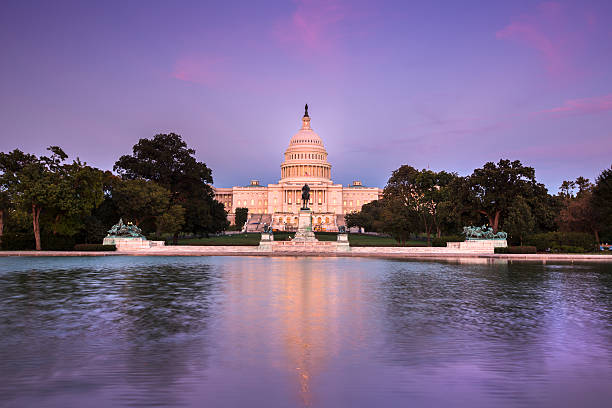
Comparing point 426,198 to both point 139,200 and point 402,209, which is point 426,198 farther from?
point 139,200

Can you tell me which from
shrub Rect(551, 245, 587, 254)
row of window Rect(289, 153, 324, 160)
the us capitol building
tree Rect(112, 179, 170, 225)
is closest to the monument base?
shrub Rect(551, 245, 587, 254)

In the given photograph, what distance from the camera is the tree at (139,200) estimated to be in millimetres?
51219

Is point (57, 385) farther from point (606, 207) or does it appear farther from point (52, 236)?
point (606, 207)

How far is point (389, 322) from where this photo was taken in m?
12.7

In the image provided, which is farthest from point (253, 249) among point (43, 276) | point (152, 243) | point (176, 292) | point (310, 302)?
point (310, 302)

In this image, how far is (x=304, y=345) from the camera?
34.2 ft

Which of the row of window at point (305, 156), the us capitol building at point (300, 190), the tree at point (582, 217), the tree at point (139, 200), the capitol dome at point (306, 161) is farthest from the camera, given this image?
the row of window at point (305, 156)

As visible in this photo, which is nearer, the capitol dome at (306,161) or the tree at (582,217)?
the tree at (582,217)

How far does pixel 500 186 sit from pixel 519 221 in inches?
202

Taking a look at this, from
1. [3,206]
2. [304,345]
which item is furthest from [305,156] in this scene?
[304,345]

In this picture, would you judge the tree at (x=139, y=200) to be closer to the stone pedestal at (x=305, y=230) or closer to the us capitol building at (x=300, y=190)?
the stone pedestal at (x=305, y=230)

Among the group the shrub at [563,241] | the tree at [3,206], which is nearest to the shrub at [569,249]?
the shrub at [563,241]

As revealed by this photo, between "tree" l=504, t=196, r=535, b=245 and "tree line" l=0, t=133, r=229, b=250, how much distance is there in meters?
33.9

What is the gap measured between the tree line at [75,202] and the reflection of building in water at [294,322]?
28.2 metres
